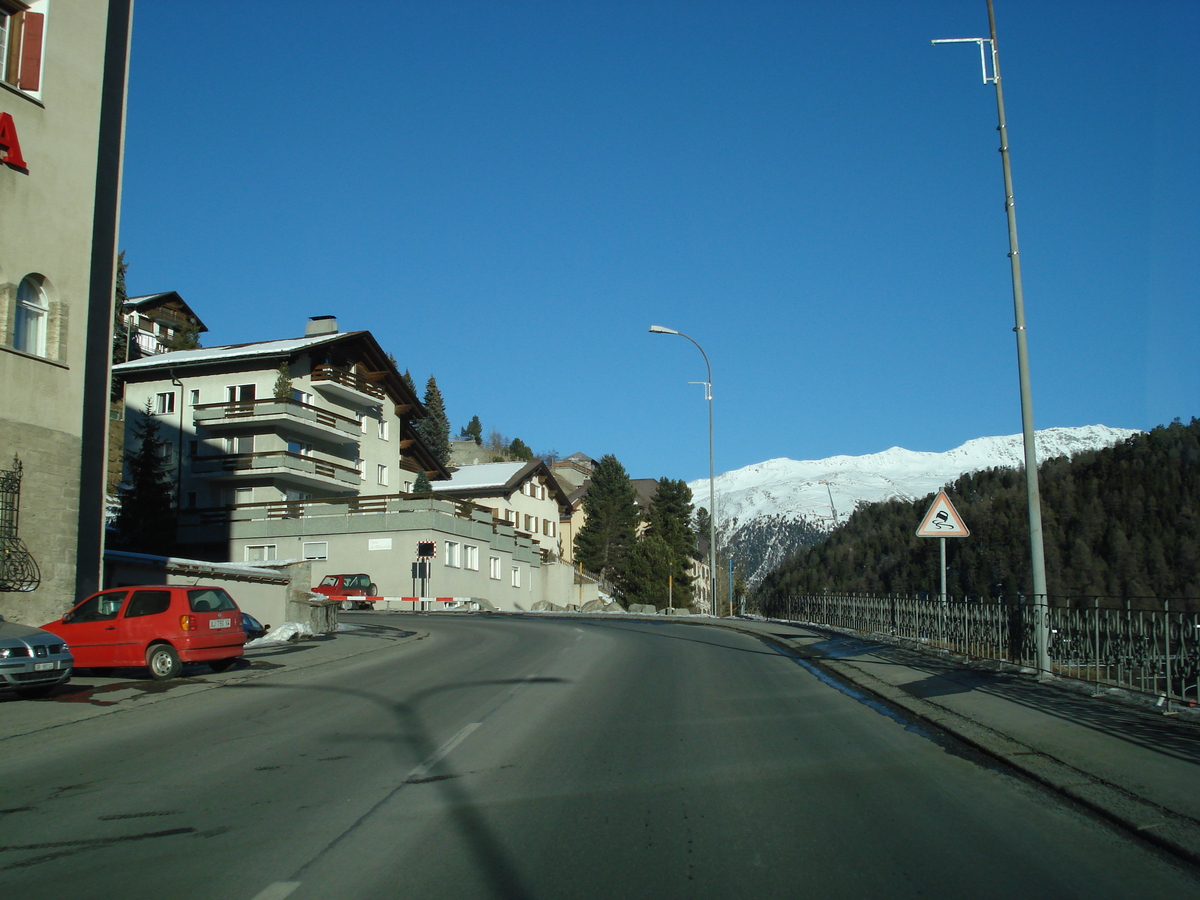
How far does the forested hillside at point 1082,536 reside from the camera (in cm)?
6116

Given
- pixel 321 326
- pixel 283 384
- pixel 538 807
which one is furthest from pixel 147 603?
pixel 321 326

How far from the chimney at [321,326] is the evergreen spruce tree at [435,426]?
160ft

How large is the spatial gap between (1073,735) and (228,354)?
167 feet

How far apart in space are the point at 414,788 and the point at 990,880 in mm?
4254

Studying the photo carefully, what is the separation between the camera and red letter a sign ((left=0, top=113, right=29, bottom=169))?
17.8 meters

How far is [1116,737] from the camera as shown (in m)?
8.91

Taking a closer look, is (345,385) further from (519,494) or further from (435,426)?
(435,426)

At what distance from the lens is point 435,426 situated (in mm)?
122438

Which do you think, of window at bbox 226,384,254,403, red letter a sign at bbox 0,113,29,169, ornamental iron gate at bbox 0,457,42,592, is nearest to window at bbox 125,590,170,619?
ornamental iron gate at bbox 0,457,42,592

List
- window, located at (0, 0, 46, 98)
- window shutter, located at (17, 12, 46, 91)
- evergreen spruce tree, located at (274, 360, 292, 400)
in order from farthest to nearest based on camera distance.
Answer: evergreen spruce tree, located at (274, 360, 292, 400) < window shutter, located at (17, 12, 46, 91) < window, located at (0, 0, 46, 98)

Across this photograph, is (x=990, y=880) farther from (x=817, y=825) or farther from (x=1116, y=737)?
(x=1116, y=737)

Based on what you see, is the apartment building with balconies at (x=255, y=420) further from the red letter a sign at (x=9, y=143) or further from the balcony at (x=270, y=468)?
the red letter a sign at (x=9, y=143)

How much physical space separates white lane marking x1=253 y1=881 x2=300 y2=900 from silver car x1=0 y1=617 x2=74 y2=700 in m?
9.56

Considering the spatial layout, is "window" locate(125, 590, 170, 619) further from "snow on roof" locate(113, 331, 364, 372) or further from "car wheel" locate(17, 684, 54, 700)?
"snow on roof" locate(113, 331, 364, 372)
